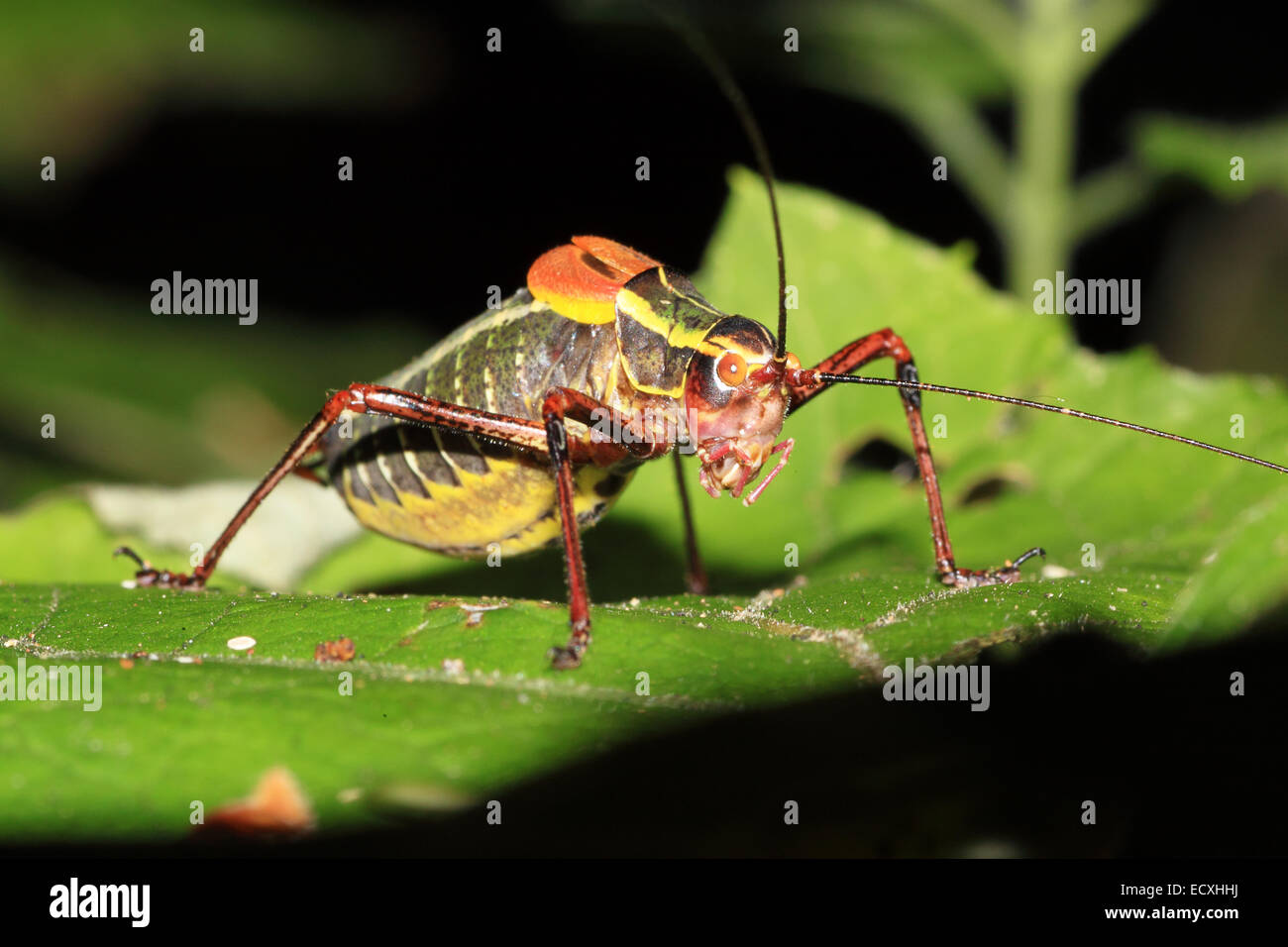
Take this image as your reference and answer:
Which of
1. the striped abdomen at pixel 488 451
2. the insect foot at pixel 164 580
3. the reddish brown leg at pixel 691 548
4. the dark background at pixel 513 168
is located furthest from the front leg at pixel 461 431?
the dark background at pixel 513 168

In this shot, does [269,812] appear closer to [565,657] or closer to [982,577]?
[565,657]

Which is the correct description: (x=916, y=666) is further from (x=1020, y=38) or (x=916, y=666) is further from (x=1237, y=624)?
(x=1020, y=38)

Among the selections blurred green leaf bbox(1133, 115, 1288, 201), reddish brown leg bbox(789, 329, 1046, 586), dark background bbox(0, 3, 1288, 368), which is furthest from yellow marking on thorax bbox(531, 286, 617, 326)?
blurred green leaf bbox(1133, 115, 1288, 201)

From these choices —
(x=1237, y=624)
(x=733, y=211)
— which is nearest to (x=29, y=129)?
(x=733, y=211)

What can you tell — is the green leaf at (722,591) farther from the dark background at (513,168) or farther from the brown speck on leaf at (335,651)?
the dark background at (513,168)

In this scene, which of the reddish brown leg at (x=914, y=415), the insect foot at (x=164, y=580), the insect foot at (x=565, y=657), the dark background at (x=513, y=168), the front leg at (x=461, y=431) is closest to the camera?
the insect foot at (x=565, y=657)

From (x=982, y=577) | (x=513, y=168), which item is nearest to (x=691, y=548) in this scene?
(x=982, y=577)
